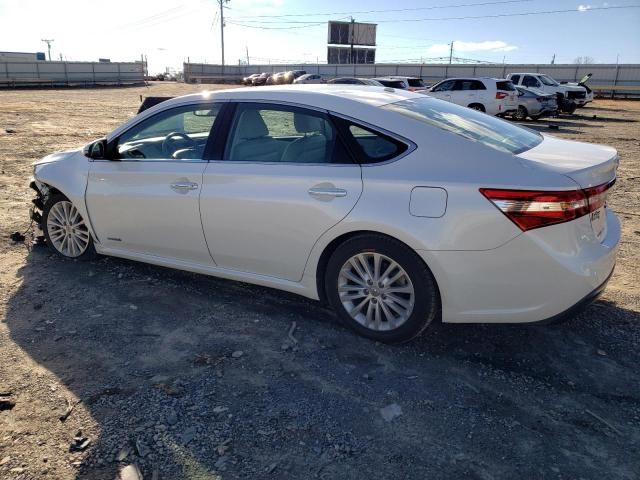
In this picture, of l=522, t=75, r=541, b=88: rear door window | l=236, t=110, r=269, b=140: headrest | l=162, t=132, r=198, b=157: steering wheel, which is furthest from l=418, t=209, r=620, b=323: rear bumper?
l=522, t=75, r=541, b=88: rear door window

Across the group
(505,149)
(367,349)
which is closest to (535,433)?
(367,349)

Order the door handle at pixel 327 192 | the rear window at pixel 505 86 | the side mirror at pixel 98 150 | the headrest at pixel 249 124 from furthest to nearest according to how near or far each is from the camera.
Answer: the rear window at pixel 505 86, the side mirror at pixel 98 150, the headrest at pixel 249 124, the door handle at pixel 327 192

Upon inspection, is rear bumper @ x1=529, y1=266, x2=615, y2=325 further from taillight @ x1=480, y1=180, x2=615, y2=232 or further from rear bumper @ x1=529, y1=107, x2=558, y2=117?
rear bumper @ x1=529, y1=107, x2=558, y2=117

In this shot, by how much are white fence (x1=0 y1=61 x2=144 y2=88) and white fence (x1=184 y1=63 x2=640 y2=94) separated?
11.3 metres

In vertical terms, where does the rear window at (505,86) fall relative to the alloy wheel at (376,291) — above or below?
above

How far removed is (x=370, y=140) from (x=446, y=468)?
199 centimetres

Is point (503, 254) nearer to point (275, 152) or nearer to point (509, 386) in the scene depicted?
point (509, 386)

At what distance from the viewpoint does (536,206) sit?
2.92 metres

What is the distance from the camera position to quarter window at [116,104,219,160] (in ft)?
13.7

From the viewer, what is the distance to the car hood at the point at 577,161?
10.0ft

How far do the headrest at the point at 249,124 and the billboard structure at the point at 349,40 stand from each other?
8416 cm

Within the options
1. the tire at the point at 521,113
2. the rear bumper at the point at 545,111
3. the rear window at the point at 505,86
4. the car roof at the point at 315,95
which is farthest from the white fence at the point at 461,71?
the car roof at the point at 315,95

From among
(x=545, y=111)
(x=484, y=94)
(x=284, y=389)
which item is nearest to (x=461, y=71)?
(x=545, y=111)

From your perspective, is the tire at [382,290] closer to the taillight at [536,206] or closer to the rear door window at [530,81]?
the taillight at [536,206]
